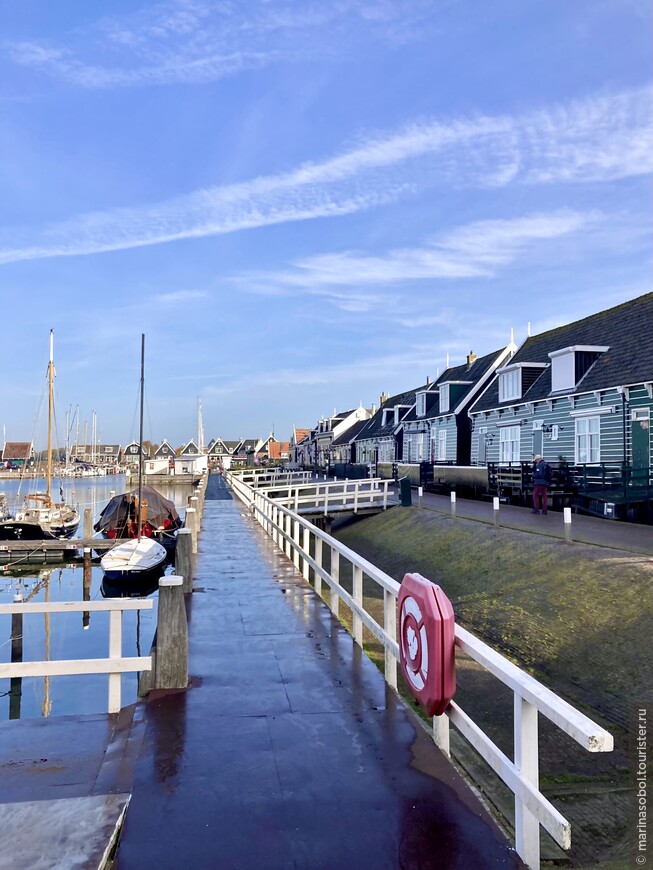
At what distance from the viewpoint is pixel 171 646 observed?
18.6 feet

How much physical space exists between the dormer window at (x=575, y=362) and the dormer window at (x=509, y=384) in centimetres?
421

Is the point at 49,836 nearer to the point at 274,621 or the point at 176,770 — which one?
the point at 176,770

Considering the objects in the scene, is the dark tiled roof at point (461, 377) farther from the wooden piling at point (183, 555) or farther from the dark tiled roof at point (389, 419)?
the wooden piling at point (183, 555)

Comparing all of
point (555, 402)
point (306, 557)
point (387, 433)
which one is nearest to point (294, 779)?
point (306, 557)

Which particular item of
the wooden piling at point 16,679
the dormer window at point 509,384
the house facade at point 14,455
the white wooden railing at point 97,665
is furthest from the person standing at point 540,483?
the house facade at point 14,455

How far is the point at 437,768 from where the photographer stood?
408 cm

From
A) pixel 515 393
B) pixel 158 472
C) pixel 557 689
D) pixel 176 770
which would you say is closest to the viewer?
pixel 176 770

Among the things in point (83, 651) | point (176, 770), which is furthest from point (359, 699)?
point (83, 651)

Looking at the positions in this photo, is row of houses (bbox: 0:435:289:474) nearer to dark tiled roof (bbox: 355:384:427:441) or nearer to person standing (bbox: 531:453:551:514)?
dark tiled roof (bbox: 355:384:427:441)

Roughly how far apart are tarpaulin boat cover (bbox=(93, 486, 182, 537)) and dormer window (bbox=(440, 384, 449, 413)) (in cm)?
1887

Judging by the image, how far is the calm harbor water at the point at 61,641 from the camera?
1158 centimetres

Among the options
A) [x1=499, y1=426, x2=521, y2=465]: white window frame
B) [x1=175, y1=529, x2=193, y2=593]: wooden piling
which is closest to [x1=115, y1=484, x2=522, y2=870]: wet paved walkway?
[x1=175, y1=529, x2=193, y2=593]: wooden piling

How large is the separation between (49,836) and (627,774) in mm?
6406

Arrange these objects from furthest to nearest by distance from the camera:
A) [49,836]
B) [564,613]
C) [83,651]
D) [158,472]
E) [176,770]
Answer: [158,472], [83,651], [564,613], [176,770], [49,836]
